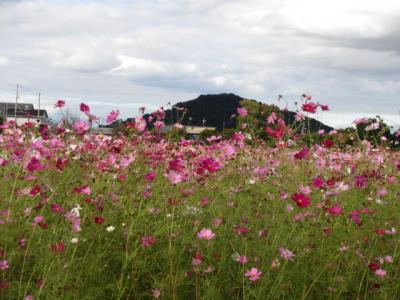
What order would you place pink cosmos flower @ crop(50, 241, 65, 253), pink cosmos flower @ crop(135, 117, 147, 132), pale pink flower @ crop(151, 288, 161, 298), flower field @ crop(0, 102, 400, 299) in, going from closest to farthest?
pink cosmos flower @ crop(50, 241, 65, 253), pale pink flower @ crop(151, 288, 161, 298), flower field @ crop(0, 102, 400, 299), pink cosmos flower @ crop(135, 117, 147, 132)

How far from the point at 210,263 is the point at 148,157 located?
1586 mm

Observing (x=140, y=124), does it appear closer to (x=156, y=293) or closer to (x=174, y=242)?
(x=174, y=242)

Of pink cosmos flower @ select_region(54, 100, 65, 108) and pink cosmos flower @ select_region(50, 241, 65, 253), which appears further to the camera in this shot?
pink cosmos flower @ select_region(54, 100, 65, 108)

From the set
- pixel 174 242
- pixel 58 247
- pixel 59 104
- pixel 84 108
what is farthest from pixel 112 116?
pixel 58 247

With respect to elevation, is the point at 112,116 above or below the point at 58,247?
above

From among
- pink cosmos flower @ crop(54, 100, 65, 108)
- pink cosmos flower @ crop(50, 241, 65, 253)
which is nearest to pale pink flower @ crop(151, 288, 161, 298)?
pink cosmos flower @ crop(50, 241, 65, 253)

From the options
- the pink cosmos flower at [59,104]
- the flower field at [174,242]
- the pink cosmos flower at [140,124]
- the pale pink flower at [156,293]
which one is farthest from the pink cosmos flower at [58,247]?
the pink cosmos flower at [59,104]

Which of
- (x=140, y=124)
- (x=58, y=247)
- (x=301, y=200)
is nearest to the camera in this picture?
(x=58, y=247)

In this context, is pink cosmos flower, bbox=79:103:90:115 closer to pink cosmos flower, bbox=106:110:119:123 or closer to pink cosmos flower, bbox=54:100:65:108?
pink cosmos flower, bbox=106:110:119:123

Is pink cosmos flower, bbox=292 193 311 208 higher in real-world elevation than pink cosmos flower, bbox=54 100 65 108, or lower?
lower

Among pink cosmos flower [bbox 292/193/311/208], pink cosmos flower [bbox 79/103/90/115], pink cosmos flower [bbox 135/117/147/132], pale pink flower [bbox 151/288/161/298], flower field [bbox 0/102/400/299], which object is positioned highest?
pink cosmos flower [bbox 79/103/90/115]

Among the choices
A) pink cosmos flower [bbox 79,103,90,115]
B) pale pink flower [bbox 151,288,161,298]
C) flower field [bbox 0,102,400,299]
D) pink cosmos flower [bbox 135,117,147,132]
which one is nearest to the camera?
pale pink flower [bbox 151,288,161,298]

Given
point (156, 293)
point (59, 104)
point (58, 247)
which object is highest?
point (59, 104)

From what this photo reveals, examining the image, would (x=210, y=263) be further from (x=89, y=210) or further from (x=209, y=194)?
(x=209, y=194)
